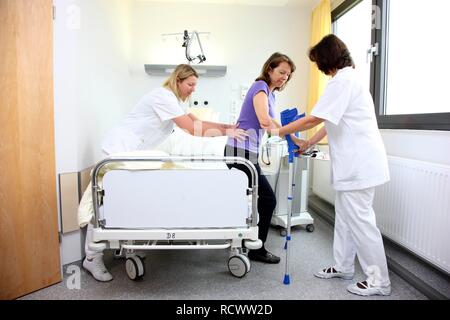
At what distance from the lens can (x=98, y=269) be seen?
1788 millimetres

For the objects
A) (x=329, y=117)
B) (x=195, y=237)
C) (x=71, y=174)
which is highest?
(x=329, y=117)

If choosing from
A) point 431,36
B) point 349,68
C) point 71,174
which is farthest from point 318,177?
point 71,174

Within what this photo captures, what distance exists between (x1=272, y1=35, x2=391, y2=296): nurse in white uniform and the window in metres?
0.55

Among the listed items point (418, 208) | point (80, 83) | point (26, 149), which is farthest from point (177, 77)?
point (418, 208)

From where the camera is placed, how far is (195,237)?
1475 millimetres

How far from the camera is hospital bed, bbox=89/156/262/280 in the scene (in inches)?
57.4

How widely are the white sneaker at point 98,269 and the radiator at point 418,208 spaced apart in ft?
6.22

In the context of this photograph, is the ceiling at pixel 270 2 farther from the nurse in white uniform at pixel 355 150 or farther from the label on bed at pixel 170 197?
the label on bed at pixel 170 197

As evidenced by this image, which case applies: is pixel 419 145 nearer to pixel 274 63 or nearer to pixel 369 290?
pixel 369 290

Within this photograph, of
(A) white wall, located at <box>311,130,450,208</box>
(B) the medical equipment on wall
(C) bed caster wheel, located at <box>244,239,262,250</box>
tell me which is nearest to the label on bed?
(C) bed caster wheel, located at <box>244,239,262,250</box>

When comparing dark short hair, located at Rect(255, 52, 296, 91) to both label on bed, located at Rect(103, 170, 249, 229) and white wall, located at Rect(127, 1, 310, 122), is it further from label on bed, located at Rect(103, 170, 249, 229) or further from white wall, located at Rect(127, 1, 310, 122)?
white wall, located at Rect(127, 1, 310, 122)

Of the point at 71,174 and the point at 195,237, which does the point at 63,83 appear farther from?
the point at 195,237

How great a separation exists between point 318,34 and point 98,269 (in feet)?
10.8
